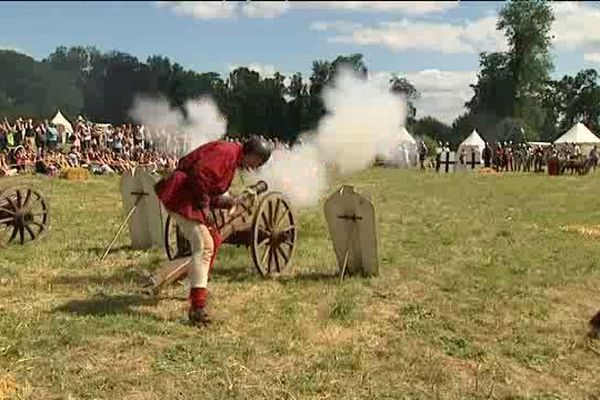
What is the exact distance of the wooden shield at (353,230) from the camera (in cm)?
927

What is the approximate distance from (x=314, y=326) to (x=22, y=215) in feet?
18.7

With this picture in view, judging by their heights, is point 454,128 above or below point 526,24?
below

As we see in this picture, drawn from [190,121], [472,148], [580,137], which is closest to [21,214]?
[190,121]

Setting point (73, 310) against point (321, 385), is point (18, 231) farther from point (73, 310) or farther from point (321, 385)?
point (321, 385)

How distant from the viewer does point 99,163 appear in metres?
26.0

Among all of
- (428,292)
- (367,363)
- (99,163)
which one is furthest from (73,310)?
(99,163)

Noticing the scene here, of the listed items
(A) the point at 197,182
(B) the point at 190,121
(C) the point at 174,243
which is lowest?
(C) the point at 174,243

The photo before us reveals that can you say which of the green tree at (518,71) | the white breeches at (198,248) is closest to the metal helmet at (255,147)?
the white breeches at (198,248)

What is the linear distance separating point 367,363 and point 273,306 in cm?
195

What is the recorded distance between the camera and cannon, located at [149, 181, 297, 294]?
9070 mm

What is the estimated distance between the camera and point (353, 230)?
9.41m

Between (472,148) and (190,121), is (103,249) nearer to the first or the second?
(190,121)

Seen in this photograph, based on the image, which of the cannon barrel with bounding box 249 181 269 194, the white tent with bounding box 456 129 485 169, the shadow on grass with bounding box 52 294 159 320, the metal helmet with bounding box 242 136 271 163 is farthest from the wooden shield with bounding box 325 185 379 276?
the white tent with bounding box 456 129 485 169

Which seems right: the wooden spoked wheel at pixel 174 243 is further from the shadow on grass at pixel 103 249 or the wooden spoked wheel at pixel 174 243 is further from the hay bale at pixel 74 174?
the hay bale at pixel 74 174
